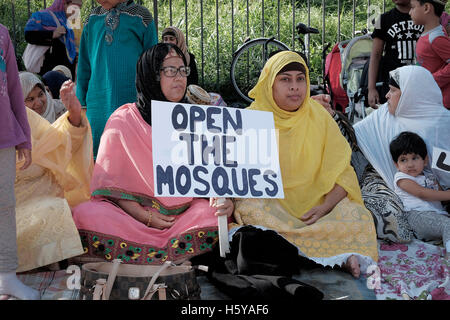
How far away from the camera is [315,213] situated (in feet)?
12.8

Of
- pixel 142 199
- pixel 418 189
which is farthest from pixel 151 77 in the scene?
pixel 418 189

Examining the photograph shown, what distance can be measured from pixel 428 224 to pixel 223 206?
153 cm

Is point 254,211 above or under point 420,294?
above

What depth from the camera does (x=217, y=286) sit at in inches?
128

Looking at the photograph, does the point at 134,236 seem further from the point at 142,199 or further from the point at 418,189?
the point at 418,189

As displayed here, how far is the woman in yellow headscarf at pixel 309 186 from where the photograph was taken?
3.73m

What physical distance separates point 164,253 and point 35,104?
156cm

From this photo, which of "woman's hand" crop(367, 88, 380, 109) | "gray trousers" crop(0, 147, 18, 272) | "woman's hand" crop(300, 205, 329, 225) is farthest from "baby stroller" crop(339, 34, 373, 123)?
"gray trousers" crop(0, 147, 18, 272)

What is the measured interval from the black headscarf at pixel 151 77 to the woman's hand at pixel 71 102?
1.34 feet

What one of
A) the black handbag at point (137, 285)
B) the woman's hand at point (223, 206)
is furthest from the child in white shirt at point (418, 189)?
the black handbag at point (137, 285)

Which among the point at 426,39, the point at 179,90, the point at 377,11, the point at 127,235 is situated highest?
the point at 377,11
